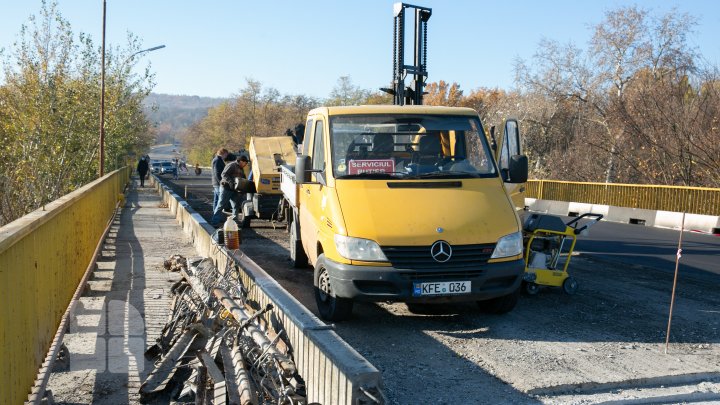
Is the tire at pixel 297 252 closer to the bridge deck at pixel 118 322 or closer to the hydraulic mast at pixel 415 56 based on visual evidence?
the bridge deck at pixel 118 322

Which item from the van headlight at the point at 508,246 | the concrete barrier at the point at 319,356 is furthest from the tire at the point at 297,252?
the van headlight at the point at 508,246

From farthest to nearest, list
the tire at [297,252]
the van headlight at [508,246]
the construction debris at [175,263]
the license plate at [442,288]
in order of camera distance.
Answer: the construction debris at [175,263] → the tire at [297,252] → the van headlight at [508,246] → the license plate at [442,288]

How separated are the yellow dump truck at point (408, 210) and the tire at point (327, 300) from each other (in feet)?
0.04

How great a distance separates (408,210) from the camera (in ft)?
23.0

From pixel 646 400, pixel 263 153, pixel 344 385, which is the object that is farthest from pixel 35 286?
pixel 263 153

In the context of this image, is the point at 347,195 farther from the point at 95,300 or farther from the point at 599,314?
the point at 95,300

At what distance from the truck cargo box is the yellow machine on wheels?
9666 mm

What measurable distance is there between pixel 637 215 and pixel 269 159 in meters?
11.5

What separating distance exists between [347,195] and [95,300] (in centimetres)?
389

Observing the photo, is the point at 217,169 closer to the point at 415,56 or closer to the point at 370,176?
the point at 415,56

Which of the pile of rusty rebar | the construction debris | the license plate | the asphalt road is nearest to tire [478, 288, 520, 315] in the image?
the license plate

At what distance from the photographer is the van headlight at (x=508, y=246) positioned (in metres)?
6.91

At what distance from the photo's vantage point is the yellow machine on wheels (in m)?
8.58

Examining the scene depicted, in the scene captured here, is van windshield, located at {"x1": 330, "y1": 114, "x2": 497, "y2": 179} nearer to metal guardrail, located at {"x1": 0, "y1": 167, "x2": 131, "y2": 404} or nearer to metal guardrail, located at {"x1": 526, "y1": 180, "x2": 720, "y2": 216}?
metal guardrail, located at {"x1": 0, "y1": 167, "x2": 131, "y2": 404}
